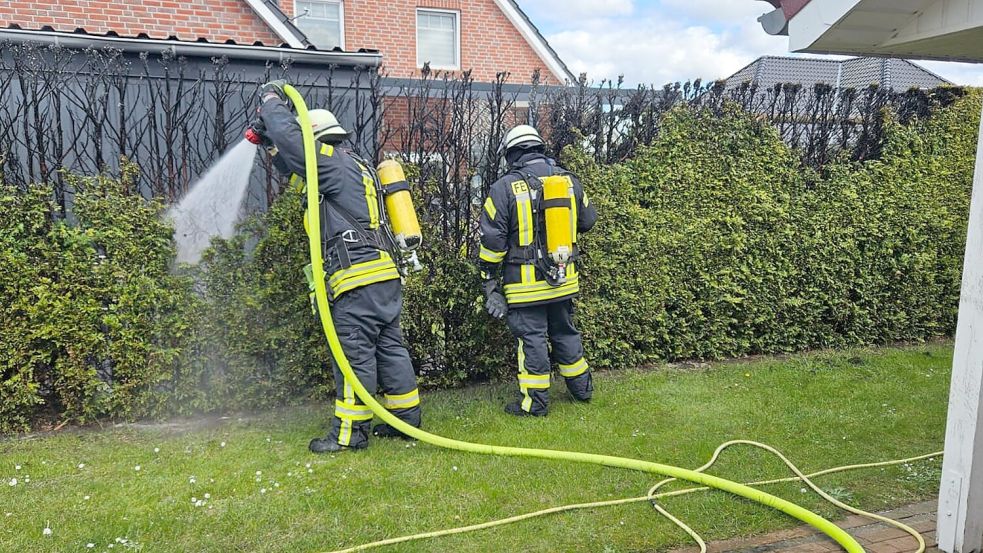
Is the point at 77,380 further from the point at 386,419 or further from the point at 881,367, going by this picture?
the point at 881,367

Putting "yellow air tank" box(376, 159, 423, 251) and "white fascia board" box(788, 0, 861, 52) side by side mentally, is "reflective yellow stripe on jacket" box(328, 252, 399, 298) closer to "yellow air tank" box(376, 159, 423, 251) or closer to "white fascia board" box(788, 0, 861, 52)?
"yellow air tank" box(376, 159, 423, 251)

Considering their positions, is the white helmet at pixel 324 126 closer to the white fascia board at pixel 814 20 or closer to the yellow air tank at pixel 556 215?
the yellow air tank at pixel 556 215

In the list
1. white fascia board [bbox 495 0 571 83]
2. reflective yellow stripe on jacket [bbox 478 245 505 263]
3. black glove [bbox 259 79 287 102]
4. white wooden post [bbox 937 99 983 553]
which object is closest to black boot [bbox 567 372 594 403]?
reflective yellow stripe on jacket [bbox 478 245 505 263]

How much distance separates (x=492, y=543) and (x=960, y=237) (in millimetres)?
6929

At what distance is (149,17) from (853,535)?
34.2ft

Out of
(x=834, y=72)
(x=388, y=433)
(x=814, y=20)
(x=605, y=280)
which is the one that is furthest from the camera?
(x=834, y=72)

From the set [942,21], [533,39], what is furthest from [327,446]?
[533,39]

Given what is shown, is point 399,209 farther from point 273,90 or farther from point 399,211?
point 273,90

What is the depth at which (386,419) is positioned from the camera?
176 inches

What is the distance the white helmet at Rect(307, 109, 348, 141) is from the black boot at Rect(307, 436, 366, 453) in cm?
193

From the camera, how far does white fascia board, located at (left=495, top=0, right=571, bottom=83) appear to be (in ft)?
56.7

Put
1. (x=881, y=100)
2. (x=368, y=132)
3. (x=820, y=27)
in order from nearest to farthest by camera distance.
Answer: (x=820, y=27) → (x=368, y=132) → (x=881, y=100)

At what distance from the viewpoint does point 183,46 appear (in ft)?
19.7

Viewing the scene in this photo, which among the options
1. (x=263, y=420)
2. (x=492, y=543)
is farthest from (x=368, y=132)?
(x=492, y=543)
